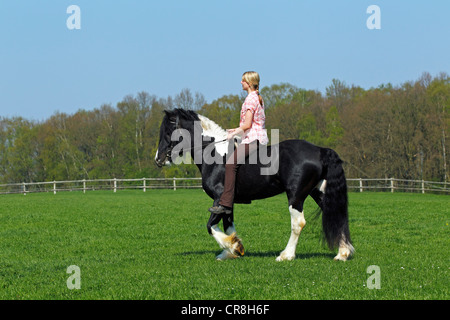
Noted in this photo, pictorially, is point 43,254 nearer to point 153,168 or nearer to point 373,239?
point 373,239

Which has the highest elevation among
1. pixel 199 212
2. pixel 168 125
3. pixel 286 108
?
pixel 286 108

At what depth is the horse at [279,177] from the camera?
827 centimetres

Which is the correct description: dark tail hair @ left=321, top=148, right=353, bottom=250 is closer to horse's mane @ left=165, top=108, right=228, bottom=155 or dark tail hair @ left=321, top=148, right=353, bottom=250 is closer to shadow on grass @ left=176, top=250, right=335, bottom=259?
shadow on grass @ left=176, top=250, right=335, bottom=259

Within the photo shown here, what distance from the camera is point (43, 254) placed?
10.8 m

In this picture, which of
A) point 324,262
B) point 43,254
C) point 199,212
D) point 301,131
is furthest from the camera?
point 301,131

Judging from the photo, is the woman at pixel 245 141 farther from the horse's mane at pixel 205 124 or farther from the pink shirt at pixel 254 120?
the horse's mane at pixel 205 124

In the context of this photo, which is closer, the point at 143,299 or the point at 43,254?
the point at 143,299

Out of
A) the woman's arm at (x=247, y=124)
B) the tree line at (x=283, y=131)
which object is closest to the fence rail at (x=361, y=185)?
the tree line at (x=283, y=131)

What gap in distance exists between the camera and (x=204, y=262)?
27.4ft

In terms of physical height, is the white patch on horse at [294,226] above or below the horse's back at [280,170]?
below

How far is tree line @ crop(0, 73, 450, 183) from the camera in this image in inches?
1770

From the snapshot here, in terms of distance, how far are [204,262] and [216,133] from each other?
2.14m
